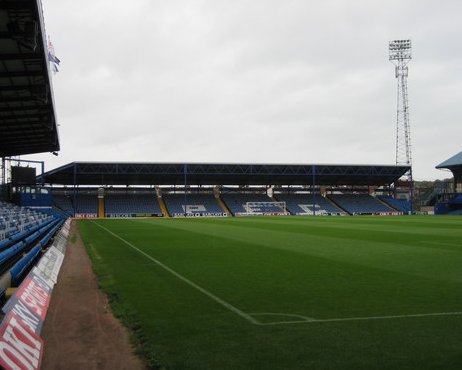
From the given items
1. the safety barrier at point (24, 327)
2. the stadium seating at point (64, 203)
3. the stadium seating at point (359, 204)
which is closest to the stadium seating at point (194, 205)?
the stadium seating at point (64, 203)

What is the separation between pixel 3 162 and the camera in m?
45.2

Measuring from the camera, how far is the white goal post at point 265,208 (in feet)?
248

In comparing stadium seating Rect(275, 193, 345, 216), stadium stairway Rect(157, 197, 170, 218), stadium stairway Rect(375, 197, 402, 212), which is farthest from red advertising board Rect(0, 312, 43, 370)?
stadium stairway Rect(375, 197, 402, 212)

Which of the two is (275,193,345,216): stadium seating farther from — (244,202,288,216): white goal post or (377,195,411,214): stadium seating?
(377,195,411,214): stadium seating

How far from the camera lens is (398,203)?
8456 centimetres

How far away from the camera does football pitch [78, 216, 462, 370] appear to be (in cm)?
562

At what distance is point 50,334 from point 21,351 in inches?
82.1

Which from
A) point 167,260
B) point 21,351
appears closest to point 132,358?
point 21,351

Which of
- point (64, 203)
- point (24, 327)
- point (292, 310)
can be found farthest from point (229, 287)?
point (64, 203)

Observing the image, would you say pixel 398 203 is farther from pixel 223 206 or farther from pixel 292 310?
pixel 292 310

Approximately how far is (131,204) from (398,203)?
1872 inches

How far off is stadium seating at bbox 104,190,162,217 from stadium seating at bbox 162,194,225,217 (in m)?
2.25

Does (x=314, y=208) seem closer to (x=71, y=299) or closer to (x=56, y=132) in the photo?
(x=56, y=132)

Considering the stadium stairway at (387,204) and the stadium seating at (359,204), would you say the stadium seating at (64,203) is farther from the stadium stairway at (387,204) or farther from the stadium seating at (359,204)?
the stadium stairway at (387,204)
